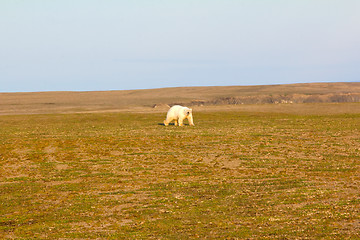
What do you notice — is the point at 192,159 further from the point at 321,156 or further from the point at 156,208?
the point at 156,208

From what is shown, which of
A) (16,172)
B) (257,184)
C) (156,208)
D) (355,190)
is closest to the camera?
(156,208)

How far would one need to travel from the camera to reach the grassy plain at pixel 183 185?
12852 mm

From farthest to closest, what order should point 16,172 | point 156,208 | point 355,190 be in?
1. point 16,172
2. point 355,190
3. point 156,208

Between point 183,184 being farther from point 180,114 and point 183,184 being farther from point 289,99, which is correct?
point 289,99

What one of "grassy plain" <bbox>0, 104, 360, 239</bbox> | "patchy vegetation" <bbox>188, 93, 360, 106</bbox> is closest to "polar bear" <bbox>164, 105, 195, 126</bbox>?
"grassy plain" <bbox>0, 104, 360, 239</bbox>

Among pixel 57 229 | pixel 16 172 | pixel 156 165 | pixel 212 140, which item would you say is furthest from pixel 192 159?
pixel 57 229

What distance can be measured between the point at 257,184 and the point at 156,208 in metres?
4.94

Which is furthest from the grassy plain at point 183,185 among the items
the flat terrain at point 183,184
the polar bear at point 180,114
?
the polar bear at point 180,114

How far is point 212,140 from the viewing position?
95.1 feet

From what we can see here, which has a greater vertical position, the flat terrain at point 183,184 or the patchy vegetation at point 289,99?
the patchy vegetation at point 289,99

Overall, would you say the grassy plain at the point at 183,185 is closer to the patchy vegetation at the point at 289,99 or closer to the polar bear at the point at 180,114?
the polar bear at the point at 180,114

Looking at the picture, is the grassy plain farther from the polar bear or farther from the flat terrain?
the polar bear

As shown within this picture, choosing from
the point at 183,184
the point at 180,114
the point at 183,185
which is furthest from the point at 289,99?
the point at 183,185

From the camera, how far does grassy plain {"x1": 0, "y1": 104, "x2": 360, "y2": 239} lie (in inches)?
506
